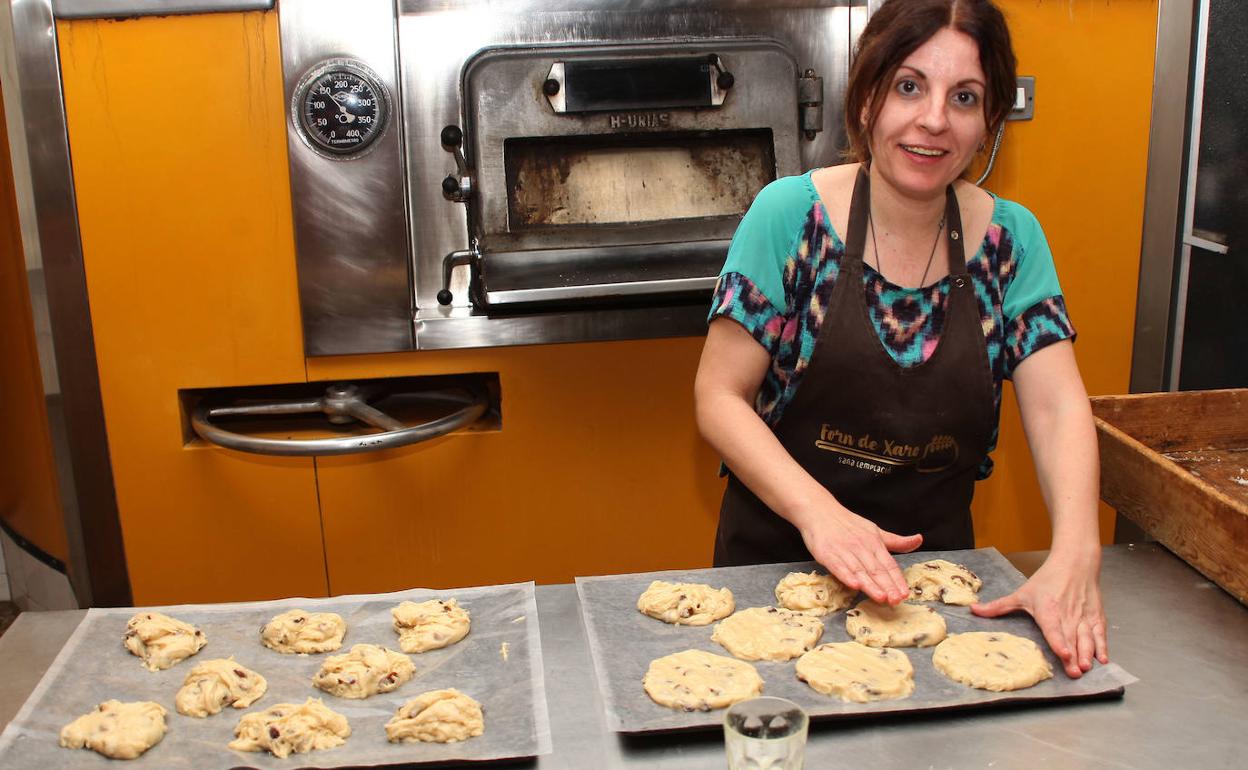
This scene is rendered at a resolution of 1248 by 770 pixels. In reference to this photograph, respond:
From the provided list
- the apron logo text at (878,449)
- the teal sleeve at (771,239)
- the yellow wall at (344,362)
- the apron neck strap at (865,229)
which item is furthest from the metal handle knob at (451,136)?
the apron logo text at (878,449)

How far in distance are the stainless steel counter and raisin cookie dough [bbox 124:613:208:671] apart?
124 mm

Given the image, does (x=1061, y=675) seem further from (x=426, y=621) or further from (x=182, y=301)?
(x=182, y=301)

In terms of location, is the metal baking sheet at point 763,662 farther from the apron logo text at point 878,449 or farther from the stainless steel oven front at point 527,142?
the stainless steel oven front at point 527,142

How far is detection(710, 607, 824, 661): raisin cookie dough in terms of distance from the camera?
1527 millimetres

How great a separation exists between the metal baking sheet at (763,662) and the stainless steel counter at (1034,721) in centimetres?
2

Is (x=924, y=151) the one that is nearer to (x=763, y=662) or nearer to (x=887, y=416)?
(x=887, y=416)

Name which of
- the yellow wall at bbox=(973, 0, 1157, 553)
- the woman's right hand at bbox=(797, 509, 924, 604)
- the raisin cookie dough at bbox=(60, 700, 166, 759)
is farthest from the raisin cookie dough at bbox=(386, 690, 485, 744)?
the yellow wall at bbox=(973, 0, 1157, 553)

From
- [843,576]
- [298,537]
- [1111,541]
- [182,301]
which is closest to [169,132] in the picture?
[182,301]

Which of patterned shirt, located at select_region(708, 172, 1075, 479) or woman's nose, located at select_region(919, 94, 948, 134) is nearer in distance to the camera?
woman's nose, located at select_region(919, 94, 948, 134)

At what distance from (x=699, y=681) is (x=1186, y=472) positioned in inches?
33.0

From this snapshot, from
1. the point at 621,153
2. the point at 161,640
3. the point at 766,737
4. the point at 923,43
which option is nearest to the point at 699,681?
the point at 766,737

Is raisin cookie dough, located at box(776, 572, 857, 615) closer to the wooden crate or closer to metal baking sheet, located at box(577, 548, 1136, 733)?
metal baking sheet, located at box(577, 548, 1136, 733)

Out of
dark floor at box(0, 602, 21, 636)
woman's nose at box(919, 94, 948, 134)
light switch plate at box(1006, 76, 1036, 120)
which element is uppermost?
light switch plate at box(1006, 76, 1036, 120)

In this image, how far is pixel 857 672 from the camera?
4.72 ft
